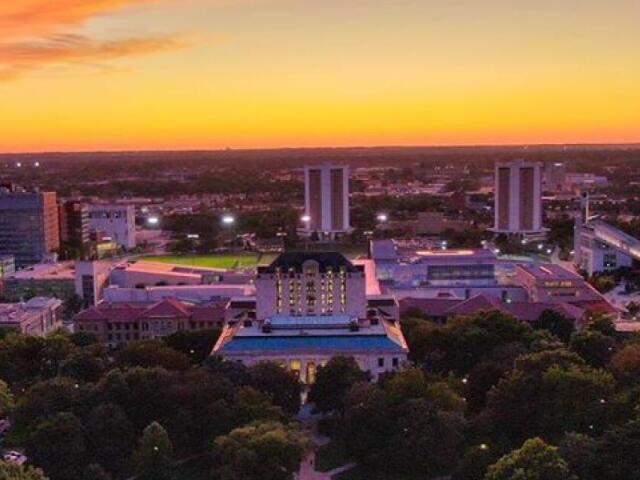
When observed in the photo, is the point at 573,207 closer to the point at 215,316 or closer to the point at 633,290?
the point at 633,290

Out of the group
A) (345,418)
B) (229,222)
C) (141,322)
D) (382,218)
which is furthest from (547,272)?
(382,218)

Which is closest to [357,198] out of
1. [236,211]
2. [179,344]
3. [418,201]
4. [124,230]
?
[418,201]

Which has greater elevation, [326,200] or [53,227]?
[326,200]

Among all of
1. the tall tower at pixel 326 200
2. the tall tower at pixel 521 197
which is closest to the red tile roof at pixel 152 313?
the tall tower at pixel 326 200

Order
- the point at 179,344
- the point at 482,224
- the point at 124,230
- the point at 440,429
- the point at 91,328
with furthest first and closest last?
the point at 482,224 < the point at 124,230 < the point at 91,328 < the point at 179,344 < the point at 440,429

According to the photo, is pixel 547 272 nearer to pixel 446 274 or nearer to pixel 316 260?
pixel 446 274

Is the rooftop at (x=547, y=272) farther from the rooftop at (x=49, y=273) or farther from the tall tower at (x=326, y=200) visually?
the tall tower at (x=326, y=200)

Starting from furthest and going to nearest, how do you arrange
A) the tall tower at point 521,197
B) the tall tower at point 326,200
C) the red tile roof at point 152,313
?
the tall tower at point 326,200
the tall tower at point 521,197
the red tile roof at point 152,313
